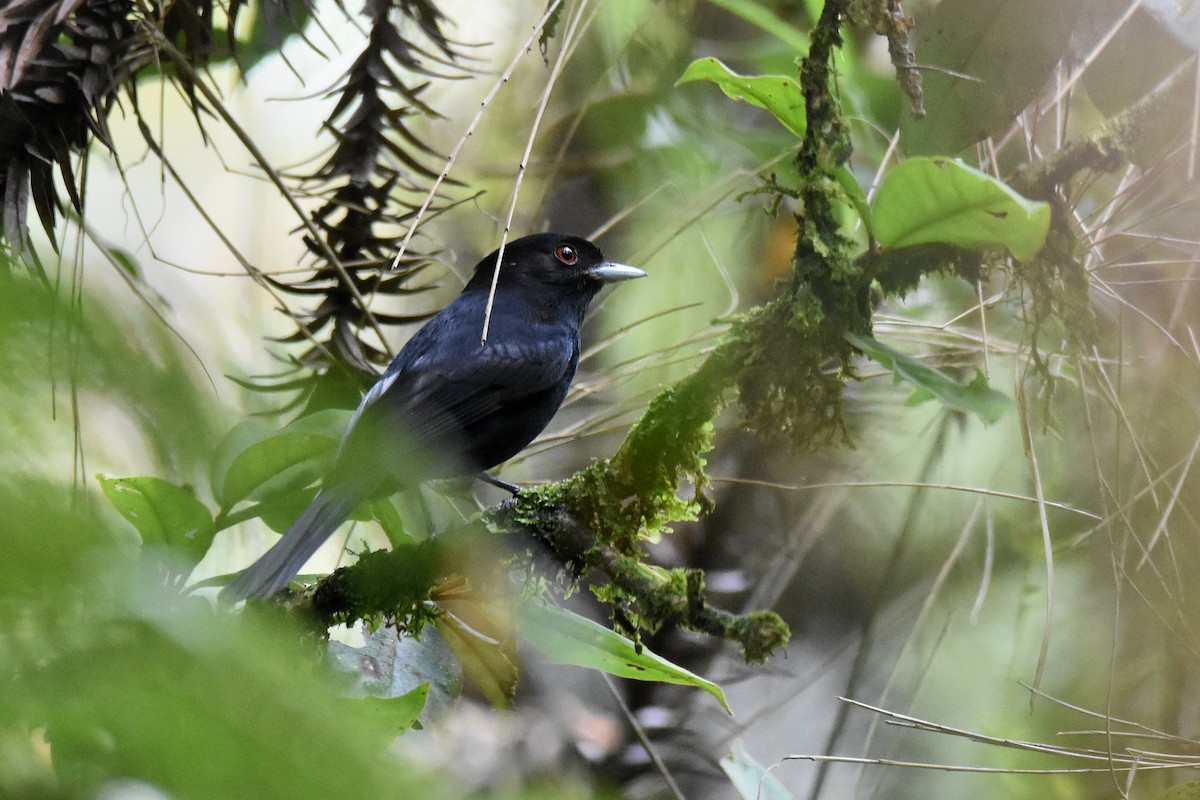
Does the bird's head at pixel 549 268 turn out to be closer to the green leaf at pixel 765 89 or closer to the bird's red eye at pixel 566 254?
the bird's red eye at pixel 566 254

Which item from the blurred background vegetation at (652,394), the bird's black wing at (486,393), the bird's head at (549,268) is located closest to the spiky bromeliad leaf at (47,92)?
the blurred background vegetation at (652,394)

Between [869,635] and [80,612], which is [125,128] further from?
[80,612]

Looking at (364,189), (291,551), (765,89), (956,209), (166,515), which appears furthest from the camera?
(364,189)

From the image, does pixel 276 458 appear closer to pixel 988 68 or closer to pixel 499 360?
pixel 499 360

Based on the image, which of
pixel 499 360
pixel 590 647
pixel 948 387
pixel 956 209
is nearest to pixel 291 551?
pixel 590 647

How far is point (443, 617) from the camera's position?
2.19 m

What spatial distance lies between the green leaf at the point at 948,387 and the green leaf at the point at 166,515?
1.25 metres

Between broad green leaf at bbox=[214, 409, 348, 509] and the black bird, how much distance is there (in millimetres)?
375

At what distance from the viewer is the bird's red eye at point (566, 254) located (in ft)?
11.3

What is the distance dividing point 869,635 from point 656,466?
1414mm

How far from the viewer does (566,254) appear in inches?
135

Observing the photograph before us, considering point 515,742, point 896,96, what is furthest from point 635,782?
point 896,96

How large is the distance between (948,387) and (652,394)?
1271 mm

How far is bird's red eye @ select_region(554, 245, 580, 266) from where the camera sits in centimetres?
343
